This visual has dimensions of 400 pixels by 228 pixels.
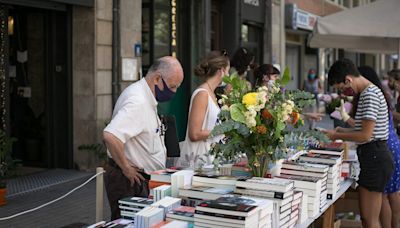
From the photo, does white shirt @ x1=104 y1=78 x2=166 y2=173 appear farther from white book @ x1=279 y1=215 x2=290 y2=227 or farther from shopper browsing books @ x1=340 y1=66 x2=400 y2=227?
shopper browsing books @ x1=340 y1=66 x2=400 y2=227

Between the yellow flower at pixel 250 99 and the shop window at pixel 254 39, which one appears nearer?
the yellow flower at pixel 250 99

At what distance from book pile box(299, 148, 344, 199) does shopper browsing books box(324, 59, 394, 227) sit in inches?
10.4

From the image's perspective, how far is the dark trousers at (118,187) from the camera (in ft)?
13.0

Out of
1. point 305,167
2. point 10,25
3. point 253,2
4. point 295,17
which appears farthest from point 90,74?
point 295,17

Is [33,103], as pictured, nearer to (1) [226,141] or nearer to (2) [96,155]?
(2) [96,155]

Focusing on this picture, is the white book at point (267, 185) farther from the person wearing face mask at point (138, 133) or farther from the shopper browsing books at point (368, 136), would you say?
the shopper browsing books at point (368, 136)

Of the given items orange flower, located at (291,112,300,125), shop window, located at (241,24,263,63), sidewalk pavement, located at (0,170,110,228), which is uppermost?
shop window, located at (241,24,263,63)

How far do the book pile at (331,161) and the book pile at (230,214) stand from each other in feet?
4.46

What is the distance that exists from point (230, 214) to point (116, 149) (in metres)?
1.21

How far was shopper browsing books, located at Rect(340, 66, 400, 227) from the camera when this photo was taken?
5109 mm

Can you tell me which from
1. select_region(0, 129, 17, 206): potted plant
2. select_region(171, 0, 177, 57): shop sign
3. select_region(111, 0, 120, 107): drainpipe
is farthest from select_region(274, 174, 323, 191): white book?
select_region(171, 0, 177, 57): shop sign

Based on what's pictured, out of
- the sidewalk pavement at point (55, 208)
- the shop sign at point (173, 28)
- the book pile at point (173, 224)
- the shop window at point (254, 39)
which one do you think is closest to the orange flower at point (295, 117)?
the book pile at point (173, 224)

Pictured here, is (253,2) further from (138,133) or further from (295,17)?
(138,133)

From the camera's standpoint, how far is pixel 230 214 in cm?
272
